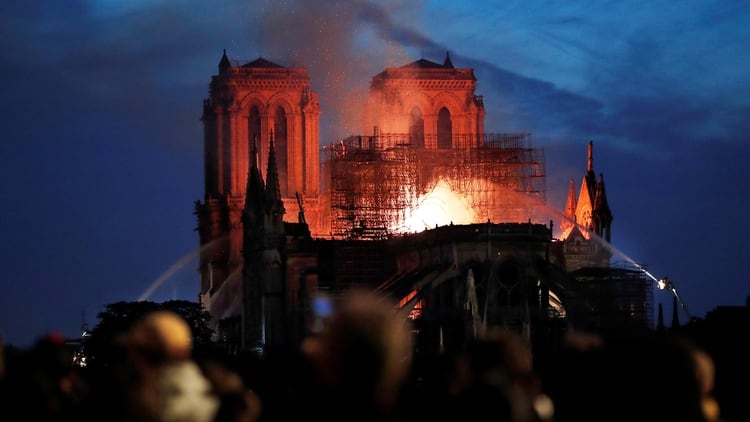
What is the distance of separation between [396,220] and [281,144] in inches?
646

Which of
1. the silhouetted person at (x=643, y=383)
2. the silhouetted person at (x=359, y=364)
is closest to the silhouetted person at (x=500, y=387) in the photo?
the silhouetted person at (x=643, y=383)

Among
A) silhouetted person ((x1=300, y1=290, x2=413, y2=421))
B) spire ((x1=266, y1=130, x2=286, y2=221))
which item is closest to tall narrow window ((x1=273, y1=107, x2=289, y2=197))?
spire ((x1=266, y1=130, x2=286, y2=221))

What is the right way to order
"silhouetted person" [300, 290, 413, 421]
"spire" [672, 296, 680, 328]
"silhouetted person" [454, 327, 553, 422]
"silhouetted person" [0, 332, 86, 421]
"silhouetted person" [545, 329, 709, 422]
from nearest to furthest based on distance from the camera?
"silhouetted person" [300, 290, 413, 421]
"silhouetted person" [545, 329, 709, 422]
"silhouetted person" [454, 327, 553, 422]
"silhouetted person" [0, 332, 86, 421]
"spire" [672, 296, 680, 328]

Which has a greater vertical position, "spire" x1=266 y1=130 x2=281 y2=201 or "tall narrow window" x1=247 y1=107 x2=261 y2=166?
"tall narrow window" x1=247 y1=107 x2=261 y2=166

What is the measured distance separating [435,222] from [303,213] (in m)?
11.0

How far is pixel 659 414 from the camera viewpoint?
13.8 m

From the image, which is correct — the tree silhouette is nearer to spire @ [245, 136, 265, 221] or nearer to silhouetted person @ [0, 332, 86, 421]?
spire @ [245, 136, 265, 221]

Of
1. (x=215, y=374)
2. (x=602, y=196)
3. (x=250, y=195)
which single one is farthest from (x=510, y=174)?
(x=215, y=374)

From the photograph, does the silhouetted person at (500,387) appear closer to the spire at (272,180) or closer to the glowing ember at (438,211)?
the spire at (272,180)

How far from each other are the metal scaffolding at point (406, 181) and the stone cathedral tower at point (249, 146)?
5.94 m

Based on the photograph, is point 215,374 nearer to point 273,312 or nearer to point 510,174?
point 273,312

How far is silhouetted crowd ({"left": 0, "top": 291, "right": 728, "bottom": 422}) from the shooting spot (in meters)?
11.9

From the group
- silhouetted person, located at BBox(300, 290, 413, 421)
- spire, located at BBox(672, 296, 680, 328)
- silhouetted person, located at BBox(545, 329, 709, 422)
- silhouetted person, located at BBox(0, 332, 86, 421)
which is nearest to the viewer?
silhouetted person, located at BBox(300, 290, 413, 421)

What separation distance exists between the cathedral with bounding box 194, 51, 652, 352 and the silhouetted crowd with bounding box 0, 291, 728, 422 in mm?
73842
